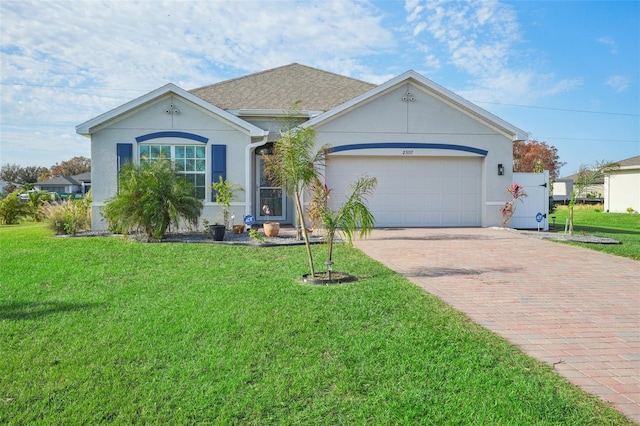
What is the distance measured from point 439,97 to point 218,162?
8066 millimetres

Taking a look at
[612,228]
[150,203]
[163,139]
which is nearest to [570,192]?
[612,228]

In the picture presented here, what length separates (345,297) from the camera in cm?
655

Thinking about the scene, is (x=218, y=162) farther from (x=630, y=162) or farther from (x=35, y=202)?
(x=630, y=162)

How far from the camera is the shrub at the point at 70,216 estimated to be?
13844mm

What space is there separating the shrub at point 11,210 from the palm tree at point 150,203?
12.7 m

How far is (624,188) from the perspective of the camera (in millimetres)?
30047

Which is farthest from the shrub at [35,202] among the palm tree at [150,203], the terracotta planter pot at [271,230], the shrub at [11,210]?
the terracotta planter pot at [271,230]

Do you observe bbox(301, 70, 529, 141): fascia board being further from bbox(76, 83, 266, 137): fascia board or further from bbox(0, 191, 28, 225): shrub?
bbox(0, 191, 28, 225): shrub

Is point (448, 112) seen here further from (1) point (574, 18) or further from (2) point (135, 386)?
(2) point (135, 386)

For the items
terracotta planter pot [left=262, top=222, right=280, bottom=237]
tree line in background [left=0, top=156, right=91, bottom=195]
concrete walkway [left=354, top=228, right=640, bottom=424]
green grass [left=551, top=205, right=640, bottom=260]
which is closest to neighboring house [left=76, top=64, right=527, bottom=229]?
terracotta planter pot [left=262, top=222, right=280, bottom=237]

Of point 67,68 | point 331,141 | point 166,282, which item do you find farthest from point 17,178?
point 166,282

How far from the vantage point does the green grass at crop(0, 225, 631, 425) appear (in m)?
3.42

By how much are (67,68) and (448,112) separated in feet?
53.8

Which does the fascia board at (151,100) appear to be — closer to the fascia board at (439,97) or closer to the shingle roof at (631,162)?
the fascia board at (439,97)
